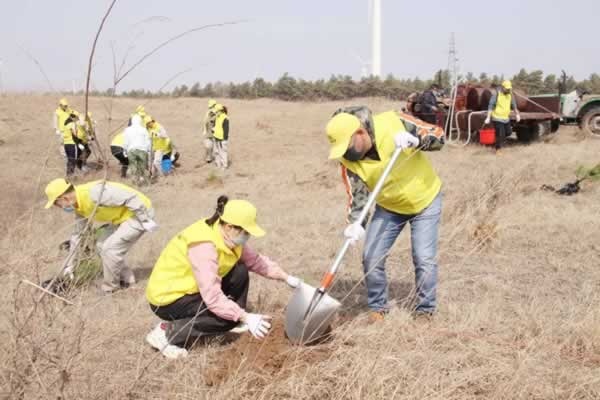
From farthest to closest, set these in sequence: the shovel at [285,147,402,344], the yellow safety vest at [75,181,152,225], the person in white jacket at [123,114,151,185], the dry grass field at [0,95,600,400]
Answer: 1. the person in white jacket at [123,114,151,185]
2. the yellow safety vest at [75,181,152,225]
3. the shovel at [285,147,402,344]
4. the dry grass field at [0,95,600,400]

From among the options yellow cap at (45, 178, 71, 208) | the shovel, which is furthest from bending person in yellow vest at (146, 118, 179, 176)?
the shovel

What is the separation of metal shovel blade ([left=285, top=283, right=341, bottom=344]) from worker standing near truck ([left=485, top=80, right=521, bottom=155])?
27.5ft

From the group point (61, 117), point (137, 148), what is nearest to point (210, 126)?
Result: point (137, 148)

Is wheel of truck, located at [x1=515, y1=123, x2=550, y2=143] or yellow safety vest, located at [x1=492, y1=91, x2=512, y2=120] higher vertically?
yellow safety vest, located at [x1=492, y1=91, x2=512, y2=120]

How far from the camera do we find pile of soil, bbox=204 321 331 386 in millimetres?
2555

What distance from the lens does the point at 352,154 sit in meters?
2.99

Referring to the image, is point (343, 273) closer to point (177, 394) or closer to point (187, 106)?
point (177, 394)

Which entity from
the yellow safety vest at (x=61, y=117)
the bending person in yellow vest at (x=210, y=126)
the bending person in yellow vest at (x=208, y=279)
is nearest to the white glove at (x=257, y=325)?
the bending person in yellow vest at (x=208, y=279)

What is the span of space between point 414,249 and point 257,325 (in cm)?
102

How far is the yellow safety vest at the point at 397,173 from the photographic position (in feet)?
10.1

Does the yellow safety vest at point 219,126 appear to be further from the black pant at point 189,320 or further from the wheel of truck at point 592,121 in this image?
the black pant at point 189,320

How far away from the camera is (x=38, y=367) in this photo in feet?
7.24

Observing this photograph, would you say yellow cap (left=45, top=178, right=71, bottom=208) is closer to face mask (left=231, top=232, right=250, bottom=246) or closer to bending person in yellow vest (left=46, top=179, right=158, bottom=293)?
bending person in yellow vest (left=46, top=179, right=158, bottom=293)

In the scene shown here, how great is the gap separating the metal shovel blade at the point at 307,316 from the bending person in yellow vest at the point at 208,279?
15 cm
